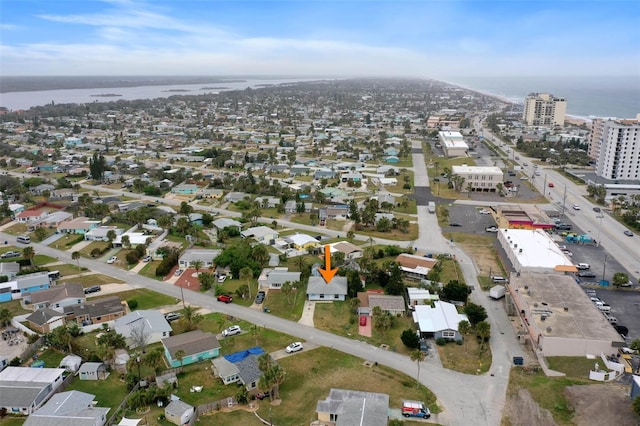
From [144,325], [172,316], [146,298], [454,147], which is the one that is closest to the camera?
[144,325]

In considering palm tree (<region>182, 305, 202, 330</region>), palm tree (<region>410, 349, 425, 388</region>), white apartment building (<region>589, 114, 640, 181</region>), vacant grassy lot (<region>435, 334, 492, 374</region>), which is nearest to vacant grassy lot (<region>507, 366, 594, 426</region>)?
vacant grassy lot (<region>435, 334, 492, 374</region>)

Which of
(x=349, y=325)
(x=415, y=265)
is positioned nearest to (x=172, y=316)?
(x=349, y=325)

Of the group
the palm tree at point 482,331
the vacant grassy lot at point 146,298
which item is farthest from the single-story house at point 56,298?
the palm tree at point 482,331

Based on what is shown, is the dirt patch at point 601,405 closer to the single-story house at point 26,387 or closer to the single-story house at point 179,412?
the single-story house at point 179,412

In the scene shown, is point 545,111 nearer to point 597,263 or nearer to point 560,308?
point 597,263

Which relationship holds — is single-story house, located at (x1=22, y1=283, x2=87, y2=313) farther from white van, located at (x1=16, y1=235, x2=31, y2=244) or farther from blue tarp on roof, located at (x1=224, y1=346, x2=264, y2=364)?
white van, located at (x1=16, y1=235, x2=31, y2=244)

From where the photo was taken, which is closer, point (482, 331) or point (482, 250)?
point (482, 331)

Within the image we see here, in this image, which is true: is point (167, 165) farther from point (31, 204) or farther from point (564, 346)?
point (564, 346)

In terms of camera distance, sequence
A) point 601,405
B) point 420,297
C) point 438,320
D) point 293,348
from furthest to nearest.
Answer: point 420,297 < point 438,320 < point 293,348 < point 601,405
